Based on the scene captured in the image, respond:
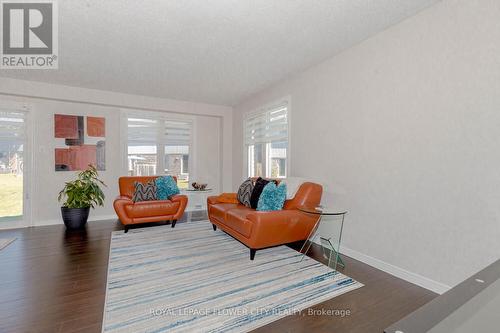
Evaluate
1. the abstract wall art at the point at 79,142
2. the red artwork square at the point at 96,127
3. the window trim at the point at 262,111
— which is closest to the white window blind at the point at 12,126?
the abstract wall art at the point at 79,142

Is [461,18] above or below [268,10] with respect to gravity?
below

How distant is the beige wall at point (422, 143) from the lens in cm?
191

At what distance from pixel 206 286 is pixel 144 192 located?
270cm

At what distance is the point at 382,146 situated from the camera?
263 cm

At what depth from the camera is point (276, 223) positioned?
2779 millimetres

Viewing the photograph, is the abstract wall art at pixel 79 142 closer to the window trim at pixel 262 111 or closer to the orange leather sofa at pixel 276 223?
the window trim at pixel 262 111

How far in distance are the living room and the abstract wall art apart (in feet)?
0.12

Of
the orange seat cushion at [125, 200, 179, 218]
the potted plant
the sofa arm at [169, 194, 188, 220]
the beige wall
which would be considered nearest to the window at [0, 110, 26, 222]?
the potted plant

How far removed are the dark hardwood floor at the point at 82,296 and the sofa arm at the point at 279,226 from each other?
0.39 m

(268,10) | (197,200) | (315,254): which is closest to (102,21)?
(268,10)

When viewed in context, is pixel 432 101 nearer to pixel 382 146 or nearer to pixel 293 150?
pixel 382 146

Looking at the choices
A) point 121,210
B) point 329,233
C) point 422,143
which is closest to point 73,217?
point 121,210

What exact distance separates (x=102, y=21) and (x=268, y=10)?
1.74 metres

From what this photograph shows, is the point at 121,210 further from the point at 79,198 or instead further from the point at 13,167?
the point at 13,167
